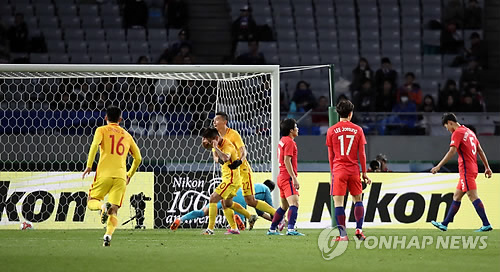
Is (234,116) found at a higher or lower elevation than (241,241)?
higher

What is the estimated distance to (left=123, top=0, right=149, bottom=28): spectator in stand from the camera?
68.0ft

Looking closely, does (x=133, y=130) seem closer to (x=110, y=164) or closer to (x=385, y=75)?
(x=110, y=164)

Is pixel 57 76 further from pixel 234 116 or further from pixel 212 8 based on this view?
pixel 212 8

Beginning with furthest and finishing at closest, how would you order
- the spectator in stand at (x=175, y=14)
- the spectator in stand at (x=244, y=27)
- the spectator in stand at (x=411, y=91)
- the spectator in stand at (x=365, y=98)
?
the spectator in stand at (x=175, y=14)
the spectator in stand at (x=244, y=27)
the spectator in stand at (x=411, y=91)
the spectator in stand at (x=365, y=98)

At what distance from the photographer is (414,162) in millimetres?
14781

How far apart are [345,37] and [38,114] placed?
915cm

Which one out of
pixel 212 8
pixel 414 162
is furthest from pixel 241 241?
pixel 212 8

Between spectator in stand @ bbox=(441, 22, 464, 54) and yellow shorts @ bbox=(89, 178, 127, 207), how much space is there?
13.7 m

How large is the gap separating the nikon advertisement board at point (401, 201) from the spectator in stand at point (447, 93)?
14.7 feet

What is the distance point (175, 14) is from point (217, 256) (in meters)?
14.1

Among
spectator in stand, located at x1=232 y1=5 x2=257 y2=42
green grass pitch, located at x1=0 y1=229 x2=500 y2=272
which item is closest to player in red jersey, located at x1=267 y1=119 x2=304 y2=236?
green grass pitch, located at x1=0 y1=229 x2=500 y2=272

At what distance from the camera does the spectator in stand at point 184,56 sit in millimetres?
18891

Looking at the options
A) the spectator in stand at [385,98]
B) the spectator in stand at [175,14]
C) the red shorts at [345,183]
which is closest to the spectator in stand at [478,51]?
the spectator in stand at [385,98]

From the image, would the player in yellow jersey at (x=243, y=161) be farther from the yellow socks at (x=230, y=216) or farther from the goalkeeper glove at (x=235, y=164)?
the yellow socks at (x=230, y=216)
